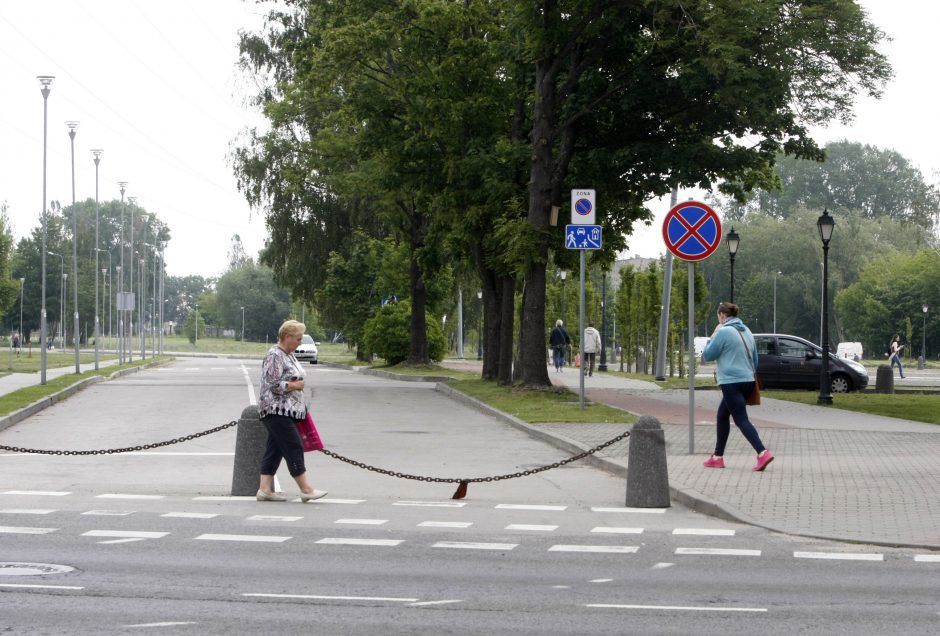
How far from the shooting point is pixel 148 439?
1919cm

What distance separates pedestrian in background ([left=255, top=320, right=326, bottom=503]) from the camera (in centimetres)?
1193

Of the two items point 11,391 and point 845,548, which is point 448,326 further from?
point 845,548

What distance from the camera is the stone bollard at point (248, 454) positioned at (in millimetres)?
12375

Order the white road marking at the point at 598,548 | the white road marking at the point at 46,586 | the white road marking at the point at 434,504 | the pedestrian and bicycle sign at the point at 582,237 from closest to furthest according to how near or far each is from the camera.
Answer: the white road marking at the point at 46,586, the white road marking at the point at 598,548, the white road marking at the point at 434,504, the pedestrian and bicycle sign at the point at 582,237

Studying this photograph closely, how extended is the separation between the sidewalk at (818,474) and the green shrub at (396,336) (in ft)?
92.6

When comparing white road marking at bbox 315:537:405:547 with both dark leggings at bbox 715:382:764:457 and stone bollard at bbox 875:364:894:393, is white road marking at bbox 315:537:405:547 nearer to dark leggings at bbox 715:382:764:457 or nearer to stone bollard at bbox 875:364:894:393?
dark leggings at bbox 715:382:764:457

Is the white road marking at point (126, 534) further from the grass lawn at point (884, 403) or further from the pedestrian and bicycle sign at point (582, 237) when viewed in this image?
the grass lawn at point (884, 403)

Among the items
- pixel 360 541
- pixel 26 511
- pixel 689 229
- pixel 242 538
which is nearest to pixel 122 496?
pixel 26 511

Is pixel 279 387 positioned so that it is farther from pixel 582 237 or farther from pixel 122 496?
pixel 582 237

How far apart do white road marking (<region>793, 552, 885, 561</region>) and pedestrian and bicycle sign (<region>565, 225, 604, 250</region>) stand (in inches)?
517

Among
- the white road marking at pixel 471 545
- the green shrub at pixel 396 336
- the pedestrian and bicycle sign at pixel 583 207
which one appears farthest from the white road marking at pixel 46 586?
the green shrub at pixel 396 336

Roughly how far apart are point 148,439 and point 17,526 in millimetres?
8984

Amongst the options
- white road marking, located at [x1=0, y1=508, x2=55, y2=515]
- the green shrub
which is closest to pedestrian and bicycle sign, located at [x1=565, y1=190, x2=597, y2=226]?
white road marking, located at [x1=0, y1=508, x2=55, y2=515]

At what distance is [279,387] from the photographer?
11.9 meters
